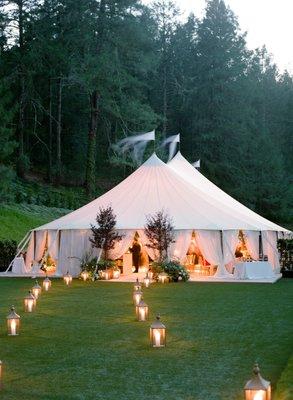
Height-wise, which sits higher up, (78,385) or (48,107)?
(48,107)

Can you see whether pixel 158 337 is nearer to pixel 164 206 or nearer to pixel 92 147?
pixel 164 206

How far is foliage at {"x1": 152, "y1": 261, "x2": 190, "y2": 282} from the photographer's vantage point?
1766 cm

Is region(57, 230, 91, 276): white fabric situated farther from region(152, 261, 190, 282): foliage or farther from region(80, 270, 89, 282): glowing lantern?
region(152, 261, 190, 282): foliage

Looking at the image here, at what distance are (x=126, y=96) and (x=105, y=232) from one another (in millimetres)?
16544

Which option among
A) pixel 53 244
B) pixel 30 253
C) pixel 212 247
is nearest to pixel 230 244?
pixel 212 247

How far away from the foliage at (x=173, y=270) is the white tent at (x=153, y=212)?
115 centimetres

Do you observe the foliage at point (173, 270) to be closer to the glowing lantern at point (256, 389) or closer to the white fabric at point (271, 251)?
the white fabric at point (271, 251)

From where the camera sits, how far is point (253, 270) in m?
18.0

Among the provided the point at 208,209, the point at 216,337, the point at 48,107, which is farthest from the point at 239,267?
the point at 48,107

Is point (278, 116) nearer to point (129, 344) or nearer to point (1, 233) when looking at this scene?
point (1, 233)

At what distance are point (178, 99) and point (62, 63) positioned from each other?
9670 millimetres

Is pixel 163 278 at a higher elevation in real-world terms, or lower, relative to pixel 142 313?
higher

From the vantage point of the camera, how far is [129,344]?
7605mm

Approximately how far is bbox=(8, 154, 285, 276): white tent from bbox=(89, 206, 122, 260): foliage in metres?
0.48
